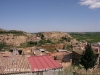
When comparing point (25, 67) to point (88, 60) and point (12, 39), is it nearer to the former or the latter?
point (88, 60)

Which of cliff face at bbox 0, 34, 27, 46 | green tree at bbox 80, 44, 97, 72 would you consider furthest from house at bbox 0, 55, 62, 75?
cliff face at bbox 0, 34, 27, 46

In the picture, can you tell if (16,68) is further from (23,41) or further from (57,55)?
(23,41)

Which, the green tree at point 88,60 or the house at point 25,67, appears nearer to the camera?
the house at point 25,67

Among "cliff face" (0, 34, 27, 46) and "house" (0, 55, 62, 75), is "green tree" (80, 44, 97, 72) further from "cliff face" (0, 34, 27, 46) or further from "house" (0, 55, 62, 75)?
"cliff face" (0, 34, 27, 46)

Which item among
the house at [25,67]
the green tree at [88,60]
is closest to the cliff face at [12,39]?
the green tree at [88,60]

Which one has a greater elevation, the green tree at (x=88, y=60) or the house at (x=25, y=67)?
the house at (x=25, y=67)

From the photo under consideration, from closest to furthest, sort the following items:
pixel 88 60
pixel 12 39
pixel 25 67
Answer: pixel 25 67 → pixel 88 60 → pixel 12 39

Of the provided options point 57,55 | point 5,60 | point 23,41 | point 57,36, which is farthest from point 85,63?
point 57,36

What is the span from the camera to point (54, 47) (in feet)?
163

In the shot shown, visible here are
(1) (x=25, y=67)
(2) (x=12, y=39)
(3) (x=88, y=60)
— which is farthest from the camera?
(2) (x=12, y=39)

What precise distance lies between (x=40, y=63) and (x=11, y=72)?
105 inches

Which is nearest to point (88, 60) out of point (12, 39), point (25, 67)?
point (25, 67)

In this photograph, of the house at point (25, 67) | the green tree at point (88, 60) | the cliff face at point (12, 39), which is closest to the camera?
the house at point (25, 67)

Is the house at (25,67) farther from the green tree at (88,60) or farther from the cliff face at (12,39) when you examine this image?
the cliff face at (12,39)
